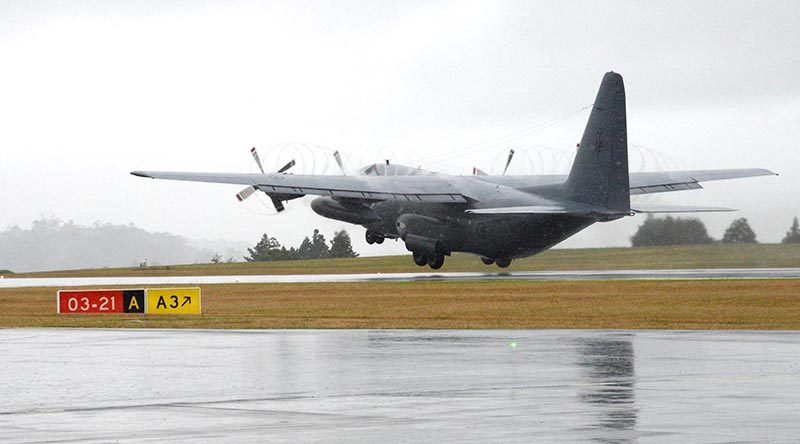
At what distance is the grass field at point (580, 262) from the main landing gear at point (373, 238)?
6707 millimetres

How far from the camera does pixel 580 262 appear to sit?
95812 mm

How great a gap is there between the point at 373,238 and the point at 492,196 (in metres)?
9.59

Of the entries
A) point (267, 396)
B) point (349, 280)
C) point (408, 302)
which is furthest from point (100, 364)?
point (349, 280)

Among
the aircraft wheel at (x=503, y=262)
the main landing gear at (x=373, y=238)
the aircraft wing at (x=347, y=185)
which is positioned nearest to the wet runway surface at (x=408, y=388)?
the aircraft wing at (x=347, y=185)

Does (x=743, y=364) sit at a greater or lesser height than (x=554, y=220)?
lesser

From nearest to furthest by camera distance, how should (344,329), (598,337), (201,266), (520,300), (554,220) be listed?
(598,337) < (344,329) < (520,300) < (554,220) < (201,266)

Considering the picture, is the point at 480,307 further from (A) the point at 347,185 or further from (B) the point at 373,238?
(B) the point at 373,238

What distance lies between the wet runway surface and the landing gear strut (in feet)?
156

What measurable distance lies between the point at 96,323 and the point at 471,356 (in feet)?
57.7

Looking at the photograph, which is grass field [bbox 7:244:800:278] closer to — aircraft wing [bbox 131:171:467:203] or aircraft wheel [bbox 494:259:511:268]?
aircraft wheel [bbox 494:259:511:268]

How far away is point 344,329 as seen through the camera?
1373 inches

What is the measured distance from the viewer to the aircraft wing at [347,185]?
71938mm

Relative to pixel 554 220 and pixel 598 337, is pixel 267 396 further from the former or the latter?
pixel 554 220

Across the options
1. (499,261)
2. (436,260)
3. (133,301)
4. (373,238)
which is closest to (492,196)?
(499,261)
